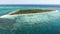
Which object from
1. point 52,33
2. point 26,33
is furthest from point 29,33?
point 52,33

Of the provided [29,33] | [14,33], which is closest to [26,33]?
[29,33]

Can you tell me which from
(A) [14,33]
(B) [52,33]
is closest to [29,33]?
(A) [14,33]

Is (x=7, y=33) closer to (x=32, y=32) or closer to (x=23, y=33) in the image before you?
(x=23, y=33)

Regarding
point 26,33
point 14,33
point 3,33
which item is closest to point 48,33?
point 26,33

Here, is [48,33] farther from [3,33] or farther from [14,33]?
[3,33]

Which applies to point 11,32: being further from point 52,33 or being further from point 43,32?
point 52,33
